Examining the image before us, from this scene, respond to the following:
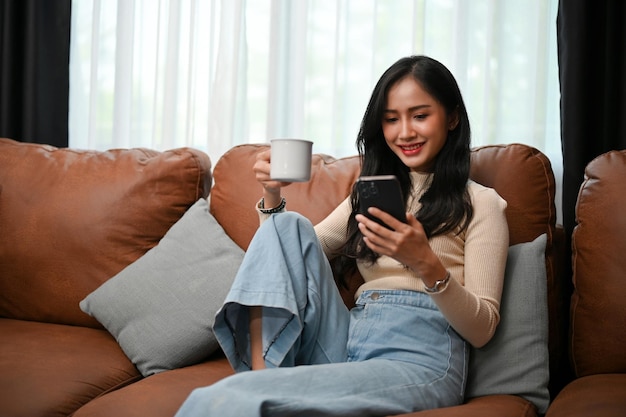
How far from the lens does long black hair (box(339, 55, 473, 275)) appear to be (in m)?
1.85

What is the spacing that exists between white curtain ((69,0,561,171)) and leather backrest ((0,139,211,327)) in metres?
0.55

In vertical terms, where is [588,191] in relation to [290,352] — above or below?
above

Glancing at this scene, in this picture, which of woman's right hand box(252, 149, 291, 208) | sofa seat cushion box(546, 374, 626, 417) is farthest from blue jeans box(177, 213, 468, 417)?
sofa seat cushion box(546, 374, 626, 417)

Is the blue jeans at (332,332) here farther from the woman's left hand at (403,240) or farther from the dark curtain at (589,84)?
the dark curtain at (589,84)

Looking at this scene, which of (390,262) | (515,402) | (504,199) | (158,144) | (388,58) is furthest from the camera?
(158,144)

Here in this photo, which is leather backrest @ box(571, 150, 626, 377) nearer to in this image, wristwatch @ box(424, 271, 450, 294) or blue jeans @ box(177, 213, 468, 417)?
blue jeans @ box(177, 213, 468, 417)

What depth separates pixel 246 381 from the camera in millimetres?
1387

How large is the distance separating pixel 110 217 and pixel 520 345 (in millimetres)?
1277

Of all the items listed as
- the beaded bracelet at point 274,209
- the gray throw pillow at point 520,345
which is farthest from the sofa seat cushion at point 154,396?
the gray throw pillow at point 520,345

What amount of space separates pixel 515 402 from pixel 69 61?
2360 mm

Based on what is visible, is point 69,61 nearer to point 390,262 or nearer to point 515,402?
point 390,262

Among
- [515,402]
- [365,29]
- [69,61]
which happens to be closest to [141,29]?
[69,61]

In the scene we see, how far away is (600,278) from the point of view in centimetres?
187

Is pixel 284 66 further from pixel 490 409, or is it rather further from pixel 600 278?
pixel 490 409
